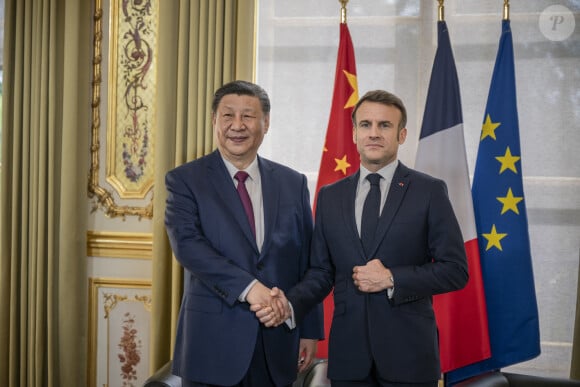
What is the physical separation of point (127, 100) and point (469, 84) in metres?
1.75

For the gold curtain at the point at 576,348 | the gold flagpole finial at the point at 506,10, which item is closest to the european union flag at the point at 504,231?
the gold flagpole finial at the point at 506,10

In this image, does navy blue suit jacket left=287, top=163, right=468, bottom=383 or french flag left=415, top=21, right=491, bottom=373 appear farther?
french flag left=415, top=21, right=491, bottom=373

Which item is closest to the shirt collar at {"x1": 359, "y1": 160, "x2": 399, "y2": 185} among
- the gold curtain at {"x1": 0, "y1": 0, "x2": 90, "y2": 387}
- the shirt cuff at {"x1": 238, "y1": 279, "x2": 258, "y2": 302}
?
the shirt cuff at {"x1": 238, "y1": 279, "x2": 258, "y2": 302}

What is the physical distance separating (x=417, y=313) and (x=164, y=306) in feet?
5.37

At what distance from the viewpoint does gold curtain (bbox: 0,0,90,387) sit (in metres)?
3.12

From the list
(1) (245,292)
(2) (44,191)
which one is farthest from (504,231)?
(2) (44,191)

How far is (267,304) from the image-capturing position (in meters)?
1.76

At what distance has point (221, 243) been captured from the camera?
6.15 ft

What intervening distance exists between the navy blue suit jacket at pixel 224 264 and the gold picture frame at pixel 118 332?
4.42 ft

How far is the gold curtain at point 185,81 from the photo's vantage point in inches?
117

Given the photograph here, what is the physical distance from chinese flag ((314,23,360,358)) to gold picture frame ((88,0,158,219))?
36.6 inches

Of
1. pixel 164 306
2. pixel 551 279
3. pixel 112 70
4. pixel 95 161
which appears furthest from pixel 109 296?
pixel 551 279

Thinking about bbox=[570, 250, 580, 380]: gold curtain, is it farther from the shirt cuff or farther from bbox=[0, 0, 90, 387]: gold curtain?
bbox=[0, 0, 90, 387]: gold curtain

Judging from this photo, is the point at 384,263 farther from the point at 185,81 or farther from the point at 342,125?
the point at 185,81
